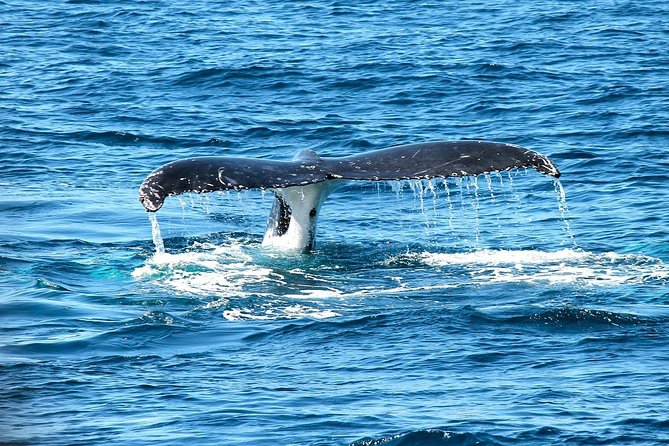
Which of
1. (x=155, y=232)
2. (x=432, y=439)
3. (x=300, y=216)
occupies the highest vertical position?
(x=155, y=232)

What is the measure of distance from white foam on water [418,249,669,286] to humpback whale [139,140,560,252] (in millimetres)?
1378

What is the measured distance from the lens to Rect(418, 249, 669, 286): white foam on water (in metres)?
12.4

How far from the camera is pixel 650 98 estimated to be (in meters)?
22.4

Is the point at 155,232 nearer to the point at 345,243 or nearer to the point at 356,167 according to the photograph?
the point at 356,167

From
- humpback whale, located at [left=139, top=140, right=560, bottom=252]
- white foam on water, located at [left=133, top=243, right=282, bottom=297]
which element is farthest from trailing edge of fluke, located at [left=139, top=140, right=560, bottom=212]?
white foam on water, located at [left=133, top=243, right=282, bottom=297]

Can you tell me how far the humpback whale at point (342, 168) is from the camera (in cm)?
1097

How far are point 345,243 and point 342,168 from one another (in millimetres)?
2848

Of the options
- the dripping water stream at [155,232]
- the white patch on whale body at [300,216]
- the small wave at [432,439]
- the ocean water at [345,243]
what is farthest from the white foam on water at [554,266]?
the small wave at [432,439]

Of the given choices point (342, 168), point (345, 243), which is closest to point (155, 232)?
point (342, 168)

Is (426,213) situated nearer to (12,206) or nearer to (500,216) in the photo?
(500,216)

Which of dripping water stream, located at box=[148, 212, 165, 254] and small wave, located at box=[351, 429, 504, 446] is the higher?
dripping water stream, located at box=[148, 212, 165, 254]

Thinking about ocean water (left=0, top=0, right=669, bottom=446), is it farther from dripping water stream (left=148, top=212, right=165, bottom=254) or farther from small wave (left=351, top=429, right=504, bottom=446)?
dripping water stream (left=148, top=212, right=165, bottom=254)

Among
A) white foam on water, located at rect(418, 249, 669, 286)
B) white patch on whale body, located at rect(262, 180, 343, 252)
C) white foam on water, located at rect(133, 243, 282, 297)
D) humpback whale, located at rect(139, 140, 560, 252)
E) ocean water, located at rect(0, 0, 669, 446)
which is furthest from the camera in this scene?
white patch on whale body, located at rect(262, 180, 343, 252)

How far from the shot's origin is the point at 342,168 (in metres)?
11.8
